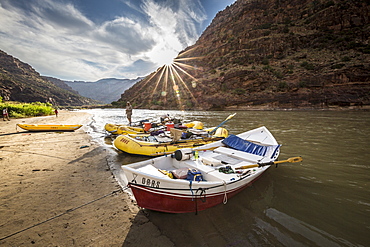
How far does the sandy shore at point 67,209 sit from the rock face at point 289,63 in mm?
43863

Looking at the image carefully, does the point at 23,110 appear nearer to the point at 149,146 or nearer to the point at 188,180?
the point at 149,146

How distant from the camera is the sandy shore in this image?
3086mm

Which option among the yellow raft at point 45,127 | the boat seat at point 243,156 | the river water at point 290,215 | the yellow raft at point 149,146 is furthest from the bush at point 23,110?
the river water at point 290,215

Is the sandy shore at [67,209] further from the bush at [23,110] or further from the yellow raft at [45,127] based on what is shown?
the bush at [23,110]

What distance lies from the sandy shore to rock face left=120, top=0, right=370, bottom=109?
43863 mm

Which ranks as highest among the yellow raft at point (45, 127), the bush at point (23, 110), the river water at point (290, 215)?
the bush at point (23, 110)

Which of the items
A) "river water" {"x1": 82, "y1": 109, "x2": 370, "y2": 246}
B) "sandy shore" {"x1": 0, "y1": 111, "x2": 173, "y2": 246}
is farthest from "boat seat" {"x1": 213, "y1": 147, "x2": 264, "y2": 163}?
"sandy shore" {"x1": 0, "y1": 111, "x2": 173, "y2": 246}

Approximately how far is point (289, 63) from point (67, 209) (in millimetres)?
57942

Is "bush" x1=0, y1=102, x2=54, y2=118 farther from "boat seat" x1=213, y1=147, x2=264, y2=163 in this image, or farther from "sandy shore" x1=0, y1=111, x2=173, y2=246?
"boat seat" x1=213, y1=147, x2=264, y2=163

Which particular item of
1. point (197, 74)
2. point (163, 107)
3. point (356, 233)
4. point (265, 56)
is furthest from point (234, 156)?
point (197, 74)

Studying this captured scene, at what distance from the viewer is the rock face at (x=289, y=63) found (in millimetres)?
34656

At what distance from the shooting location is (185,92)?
64062 millimetres

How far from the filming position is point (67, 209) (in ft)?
12.8

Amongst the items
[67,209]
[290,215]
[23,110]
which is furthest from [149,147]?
[23,110]
